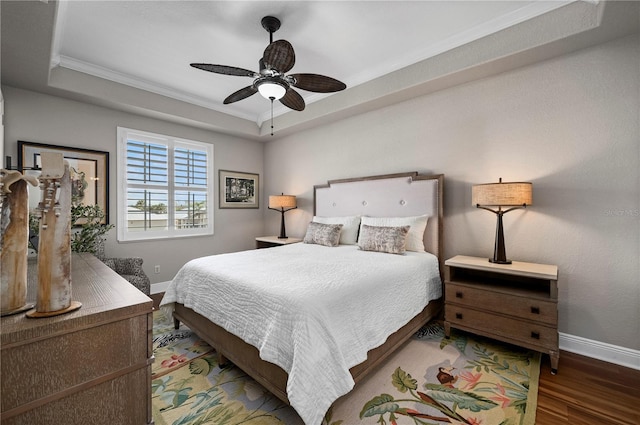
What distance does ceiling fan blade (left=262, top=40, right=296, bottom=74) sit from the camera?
6.51ft

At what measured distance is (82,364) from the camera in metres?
0.83

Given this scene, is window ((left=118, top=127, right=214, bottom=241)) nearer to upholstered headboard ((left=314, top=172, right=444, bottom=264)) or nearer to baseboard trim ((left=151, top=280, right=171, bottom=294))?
baseboard trim ((left=151, top=280, right=171, bottom=294))

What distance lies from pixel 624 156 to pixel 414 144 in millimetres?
1771

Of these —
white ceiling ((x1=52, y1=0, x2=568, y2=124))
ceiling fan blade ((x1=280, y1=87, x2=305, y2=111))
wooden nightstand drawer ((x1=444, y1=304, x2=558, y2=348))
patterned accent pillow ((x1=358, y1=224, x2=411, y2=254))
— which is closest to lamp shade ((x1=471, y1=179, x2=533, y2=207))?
patterned accent pillow ((x1=358, y1=224, x2=411, y2=254))

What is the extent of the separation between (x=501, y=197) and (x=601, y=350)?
1460 millimetres

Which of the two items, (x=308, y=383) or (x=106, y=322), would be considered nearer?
(x=106, y=322)

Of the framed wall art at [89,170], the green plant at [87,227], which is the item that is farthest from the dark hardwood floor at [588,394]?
the framed wall art at [89,170]

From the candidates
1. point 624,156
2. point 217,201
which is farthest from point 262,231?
point 624,156

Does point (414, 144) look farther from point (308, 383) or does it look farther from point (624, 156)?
point (308, 383)

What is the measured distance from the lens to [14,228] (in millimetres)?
854

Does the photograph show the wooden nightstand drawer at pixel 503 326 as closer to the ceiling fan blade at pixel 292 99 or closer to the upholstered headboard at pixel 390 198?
the upholstered headboard at pixel 390 198

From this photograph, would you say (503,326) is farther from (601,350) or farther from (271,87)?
(271,87)

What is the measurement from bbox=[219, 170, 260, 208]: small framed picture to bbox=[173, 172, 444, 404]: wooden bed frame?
147cm

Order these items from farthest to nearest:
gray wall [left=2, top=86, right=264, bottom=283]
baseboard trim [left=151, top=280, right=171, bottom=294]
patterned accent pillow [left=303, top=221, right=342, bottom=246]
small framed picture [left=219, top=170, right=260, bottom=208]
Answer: small framed picture [left=219, top=170, right=260, bottom=208] → baseboard trim [left=151, top=280, right=171, bottom=294] → patterned accent pillow [left=303, top=221, right=342, bottom=246] → gray wall [left=2, top=86, right=264, bottom=283]
